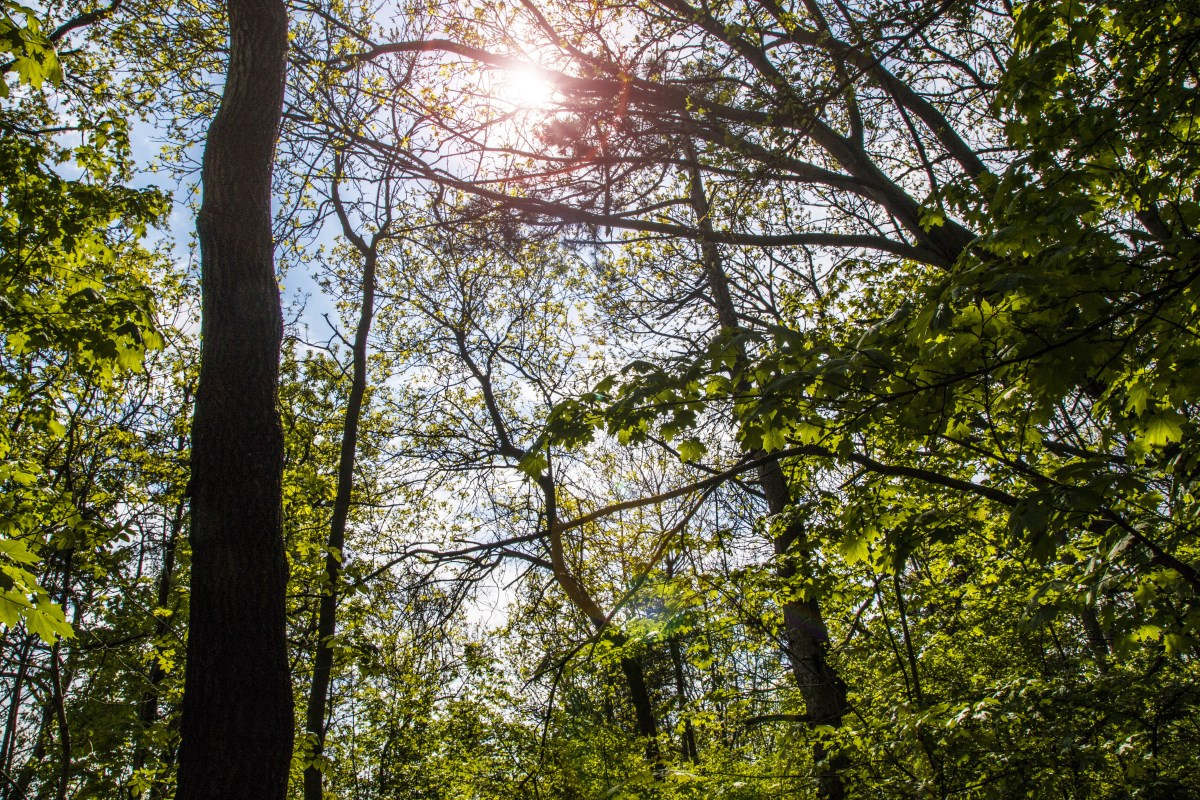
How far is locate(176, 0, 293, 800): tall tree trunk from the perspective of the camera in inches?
105

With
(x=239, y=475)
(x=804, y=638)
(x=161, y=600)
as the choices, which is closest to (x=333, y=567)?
(x=239, y=475)

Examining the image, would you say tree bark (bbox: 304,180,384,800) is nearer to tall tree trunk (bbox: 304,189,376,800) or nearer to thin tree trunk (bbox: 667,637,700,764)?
tall tree trunk (bbox: 304,189,376,800)

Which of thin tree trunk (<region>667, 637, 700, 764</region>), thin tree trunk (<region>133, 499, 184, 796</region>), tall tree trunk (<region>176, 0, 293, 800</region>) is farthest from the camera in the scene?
thin tree trunk (<region>667, 637, 700, 764</region>)

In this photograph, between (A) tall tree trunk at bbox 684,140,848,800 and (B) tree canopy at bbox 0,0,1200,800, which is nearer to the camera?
(B) tree canopy at bbox 0,0,1200,800

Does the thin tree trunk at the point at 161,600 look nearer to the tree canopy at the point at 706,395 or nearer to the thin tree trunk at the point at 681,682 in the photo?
the tree canopy at the point at 706,395

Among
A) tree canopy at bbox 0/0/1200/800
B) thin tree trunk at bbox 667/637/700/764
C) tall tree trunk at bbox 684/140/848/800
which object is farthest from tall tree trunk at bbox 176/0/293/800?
thin tree trunk at bbox 667/637/700/764

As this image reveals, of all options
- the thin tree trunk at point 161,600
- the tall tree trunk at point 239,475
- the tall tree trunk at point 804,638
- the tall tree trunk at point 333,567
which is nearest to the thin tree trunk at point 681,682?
the tall tree trunk at point 804,638

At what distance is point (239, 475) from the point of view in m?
3.05

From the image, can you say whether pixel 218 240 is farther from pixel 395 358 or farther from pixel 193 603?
pixel 395 358

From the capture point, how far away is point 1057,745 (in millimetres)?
3916

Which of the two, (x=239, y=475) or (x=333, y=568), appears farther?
(x=333, y=568)

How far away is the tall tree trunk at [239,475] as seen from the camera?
2.67 metres

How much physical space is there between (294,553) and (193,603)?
19.3 feet

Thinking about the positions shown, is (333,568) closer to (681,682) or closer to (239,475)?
(239,475)
